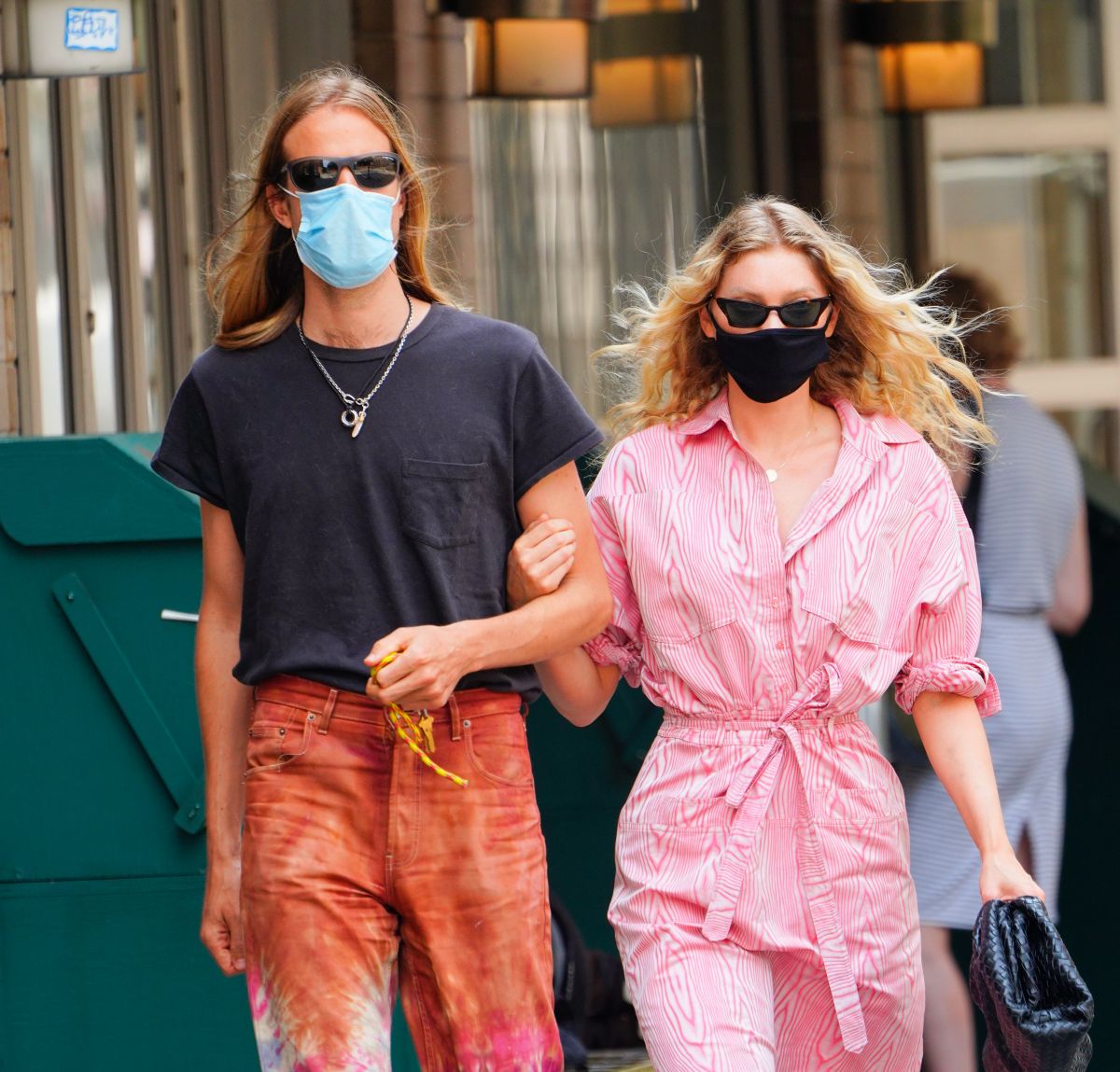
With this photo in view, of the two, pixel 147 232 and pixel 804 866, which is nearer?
pixel 804 866

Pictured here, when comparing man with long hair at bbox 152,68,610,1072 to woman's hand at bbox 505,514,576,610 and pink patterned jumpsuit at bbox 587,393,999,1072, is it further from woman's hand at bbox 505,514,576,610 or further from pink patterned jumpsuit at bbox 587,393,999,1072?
pink patterned jumpsuit at bbox 587,393,999,1072

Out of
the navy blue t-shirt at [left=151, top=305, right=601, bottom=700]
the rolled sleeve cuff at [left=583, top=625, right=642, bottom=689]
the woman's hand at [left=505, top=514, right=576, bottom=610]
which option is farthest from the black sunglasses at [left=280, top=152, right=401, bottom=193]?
the rolled sleeve cuff at [left=583, top=625, right=642, bottom=689]

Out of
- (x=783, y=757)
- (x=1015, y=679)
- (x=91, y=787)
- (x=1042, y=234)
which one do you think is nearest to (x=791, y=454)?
(x=783, y=757)

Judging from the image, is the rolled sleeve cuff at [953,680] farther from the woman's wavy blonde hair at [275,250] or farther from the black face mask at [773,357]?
the woman's wavy blonde hair at [275,250]

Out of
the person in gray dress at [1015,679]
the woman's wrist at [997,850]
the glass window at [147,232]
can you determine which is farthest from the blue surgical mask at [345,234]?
the glass window at [147,232]

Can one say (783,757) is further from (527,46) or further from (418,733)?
(527,46)

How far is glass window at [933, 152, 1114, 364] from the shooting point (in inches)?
260

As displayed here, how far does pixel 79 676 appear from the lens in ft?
13.0

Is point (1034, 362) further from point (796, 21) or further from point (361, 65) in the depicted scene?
point (361, 65)

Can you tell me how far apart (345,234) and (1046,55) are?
14.3 feet

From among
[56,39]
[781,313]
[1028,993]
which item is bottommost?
[1028,993]

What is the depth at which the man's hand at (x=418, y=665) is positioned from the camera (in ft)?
8.54

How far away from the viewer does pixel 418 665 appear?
8.55 feet

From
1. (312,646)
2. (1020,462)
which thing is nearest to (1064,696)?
(1020,462)
